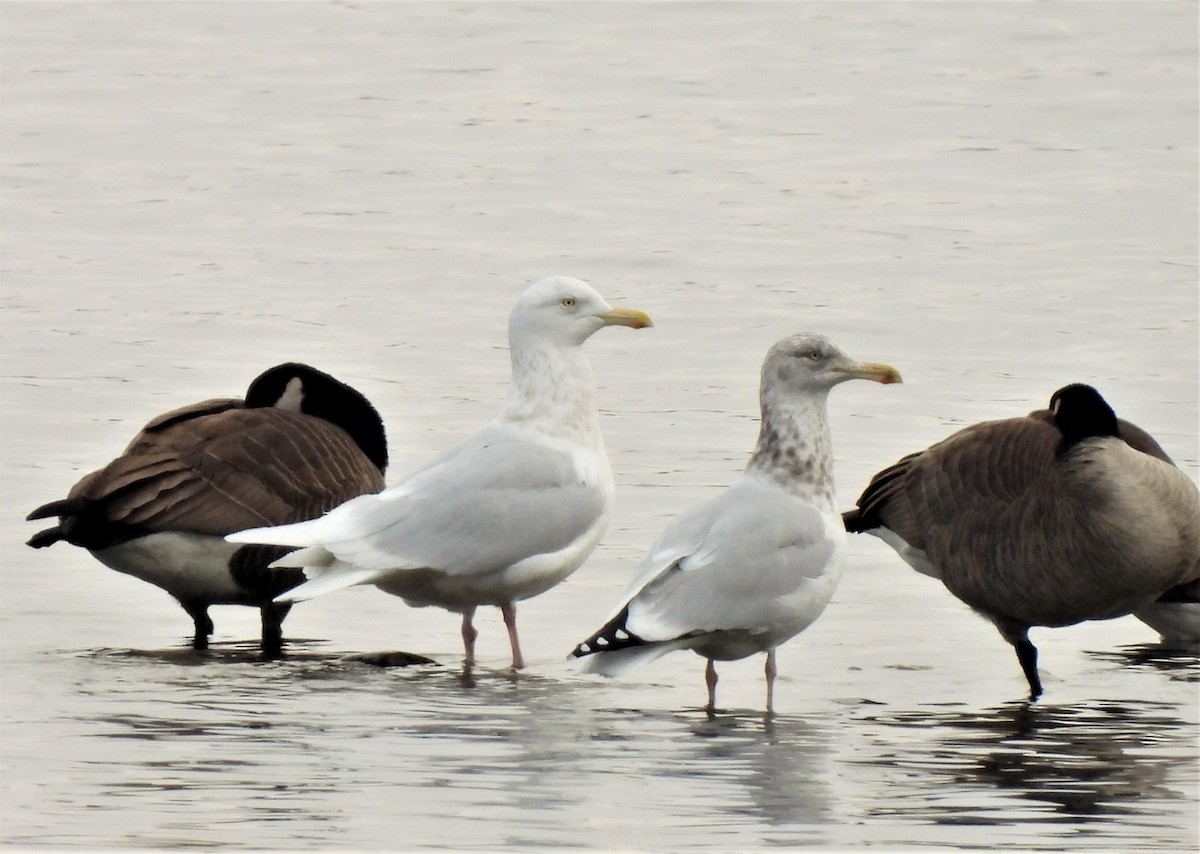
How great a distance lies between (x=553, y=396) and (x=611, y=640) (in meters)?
1.93

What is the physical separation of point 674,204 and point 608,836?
59.1 feet

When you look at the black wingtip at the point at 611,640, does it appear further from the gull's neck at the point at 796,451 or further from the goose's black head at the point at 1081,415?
the goose's black head at the point at 1081,415

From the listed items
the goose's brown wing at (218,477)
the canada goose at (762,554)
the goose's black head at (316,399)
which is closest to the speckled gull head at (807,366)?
the canada goose at (762,554)

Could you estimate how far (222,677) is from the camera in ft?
32.4

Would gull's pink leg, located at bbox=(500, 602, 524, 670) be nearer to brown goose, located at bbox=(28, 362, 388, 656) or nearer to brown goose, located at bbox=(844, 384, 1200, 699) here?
brown goose, located at bbox=(28, 362, 388, 656)

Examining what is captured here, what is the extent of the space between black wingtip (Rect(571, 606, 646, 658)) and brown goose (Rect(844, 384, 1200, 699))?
2164 millimetres

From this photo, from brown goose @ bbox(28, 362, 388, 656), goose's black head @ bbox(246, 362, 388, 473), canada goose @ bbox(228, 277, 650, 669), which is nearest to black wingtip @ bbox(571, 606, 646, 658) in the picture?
canada goose @ bbox(228, 277, 650, 669)

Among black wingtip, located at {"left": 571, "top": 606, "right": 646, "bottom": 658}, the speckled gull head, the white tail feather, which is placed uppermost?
the speckled gull head

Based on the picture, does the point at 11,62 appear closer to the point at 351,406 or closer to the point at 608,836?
the point at 351,406

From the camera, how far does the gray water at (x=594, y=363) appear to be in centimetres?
807

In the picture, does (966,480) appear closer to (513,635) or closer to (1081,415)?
(1081,415)

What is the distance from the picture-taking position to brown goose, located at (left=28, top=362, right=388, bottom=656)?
10531mm

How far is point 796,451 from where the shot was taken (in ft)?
32.3

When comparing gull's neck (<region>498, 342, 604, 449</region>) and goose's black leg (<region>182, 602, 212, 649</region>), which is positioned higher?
gull's neck (<region>498, 342, 604, 449</region>)
